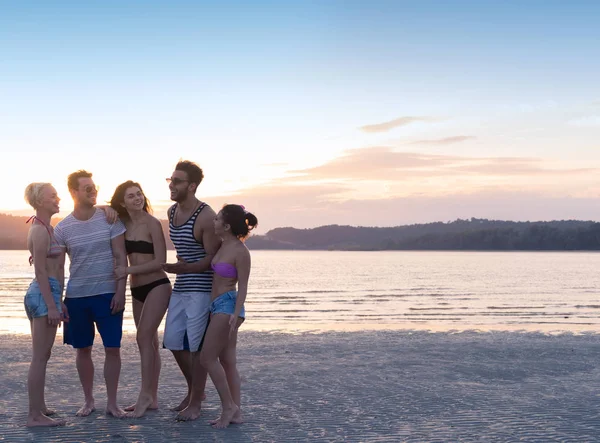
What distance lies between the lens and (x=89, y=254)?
21.1 feet

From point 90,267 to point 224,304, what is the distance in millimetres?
1349

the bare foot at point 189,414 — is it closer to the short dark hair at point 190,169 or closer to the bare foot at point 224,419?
the bare foot at point 224,419

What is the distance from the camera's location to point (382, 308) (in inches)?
1079

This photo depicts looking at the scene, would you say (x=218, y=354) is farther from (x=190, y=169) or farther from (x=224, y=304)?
(x=190, y=169)

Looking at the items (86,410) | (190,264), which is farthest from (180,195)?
(86,410)

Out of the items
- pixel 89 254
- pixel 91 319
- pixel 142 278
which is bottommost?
pixel 91 319

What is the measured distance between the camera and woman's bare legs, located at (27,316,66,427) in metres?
6.28

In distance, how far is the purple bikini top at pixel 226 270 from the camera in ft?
20.3

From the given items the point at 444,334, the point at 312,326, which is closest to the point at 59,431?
the point at 444,334

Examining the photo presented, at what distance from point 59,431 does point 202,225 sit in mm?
2258

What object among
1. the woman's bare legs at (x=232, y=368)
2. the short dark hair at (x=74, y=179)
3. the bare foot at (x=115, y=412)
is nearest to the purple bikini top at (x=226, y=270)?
the woman's bare legs at (x=232, y=368)

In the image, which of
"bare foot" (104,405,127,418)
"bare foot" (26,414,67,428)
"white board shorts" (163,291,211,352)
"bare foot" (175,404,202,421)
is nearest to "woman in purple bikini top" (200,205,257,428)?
"white board shorts" (163,291,211,352)

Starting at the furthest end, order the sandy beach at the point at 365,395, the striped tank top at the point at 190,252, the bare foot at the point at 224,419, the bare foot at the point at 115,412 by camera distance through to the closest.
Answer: the bare foot at the point at 115,412, the striped tank top at the point at 190,252, the bare foot at the point at 224,419, the sandy beach at the point at 365,395

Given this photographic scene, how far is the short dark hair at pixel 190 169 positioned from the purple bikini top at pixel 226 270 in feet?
2.75
